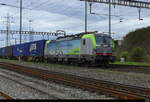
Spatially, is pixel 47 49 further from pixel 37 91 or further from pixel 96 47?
pixel 37 91

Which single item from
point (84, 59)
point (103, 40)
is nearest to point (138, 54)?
point (84, 59)

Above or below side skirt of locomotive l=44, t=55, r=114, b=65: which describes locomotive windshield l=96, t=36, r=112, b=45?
above

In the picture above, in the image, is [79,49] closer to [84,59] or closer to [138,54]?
[84,59]

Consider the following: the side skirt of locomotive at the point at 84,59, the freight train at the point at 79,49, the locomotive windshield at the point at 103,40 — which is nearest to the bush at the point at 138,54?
the freight train at the point at 79,49

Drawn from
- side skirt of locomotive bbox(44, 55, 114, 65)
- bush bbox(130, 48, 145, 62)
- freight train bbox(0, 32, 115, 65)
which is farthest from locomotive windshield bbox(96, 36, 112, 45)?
bush bbox(130, 48, 145, 62)

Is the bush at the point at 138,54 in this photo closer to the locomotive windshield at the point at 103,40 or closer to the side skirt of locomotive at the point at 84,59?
the side skirt of locomotive at the point at 84,59

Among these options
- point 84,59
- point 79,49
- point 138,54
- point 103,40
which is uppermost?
point 103,40

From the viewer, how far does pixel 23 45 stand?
159ft

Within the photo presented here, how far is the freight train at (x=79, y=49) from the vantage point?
25.6m

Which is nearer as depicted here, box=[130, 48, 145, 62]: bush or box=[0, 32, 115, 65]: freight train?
box=[0, 32, 115, 65]: freight train

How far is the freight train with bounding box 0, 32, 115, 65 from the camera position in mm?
25625

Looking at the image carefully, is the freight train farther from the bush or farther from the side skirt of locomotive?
the bush

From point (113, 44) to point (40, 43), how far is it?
16288 millimetres

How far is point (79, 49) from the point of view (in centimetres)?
2777
